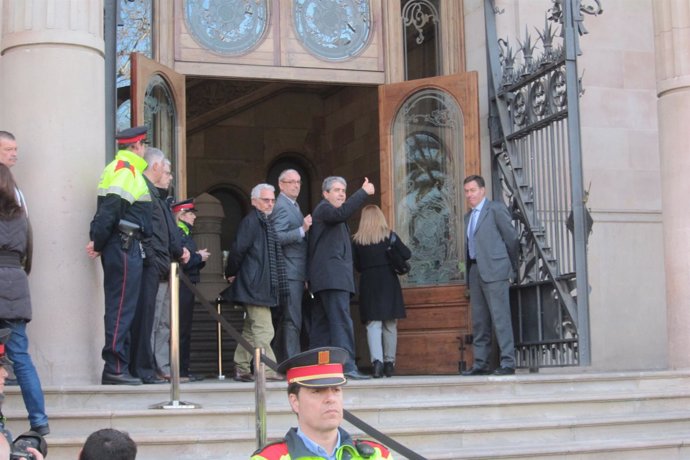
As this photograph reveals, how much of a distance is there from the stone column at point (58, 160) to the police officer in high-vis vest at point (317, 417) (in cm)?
459

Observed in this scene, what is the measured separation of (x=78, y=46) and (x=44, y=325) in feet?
7.04

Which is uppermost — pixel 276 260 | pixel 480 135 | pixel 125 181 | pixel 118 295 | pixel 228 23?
pixel 228 23

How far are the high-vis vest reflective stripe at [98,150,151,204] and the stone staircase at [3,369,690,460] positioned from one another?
144cm

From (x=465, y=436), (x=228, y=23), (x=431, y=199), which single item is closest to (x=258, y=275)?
(x=465, y=436)

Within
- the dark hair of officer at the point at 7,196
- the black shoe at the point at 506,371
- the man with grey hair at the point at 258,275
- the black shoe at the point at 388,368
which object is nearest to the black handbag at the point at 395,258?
the black shoe at the point at 388,368

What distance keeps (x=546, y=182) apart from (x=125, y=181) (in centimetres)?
422

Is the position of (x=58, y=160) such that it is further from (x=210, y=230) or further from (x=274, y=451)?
(x=210, y=230)

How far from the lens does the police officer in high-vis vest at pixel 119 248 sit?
918 cm

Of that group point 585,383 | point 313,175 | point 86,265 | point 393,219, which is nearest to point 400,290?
point 393,219

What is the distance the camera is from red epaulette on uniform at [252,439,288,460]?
195 inches

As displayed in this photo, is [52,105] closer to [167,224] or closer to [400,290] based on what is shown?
Answer: [167,224]

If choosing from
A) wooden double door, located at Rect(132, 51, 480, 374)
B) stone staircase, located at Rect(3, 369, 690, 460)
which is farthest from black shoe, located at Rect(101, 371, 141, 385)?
wooden double door, located at Rect(132, 51, 480, 374)

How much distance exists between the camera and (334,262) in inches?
416

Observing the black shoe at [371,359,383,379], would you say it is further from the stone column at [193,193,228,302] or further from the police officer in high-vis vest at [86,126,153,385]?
the stone column at [193,193,228,302]
